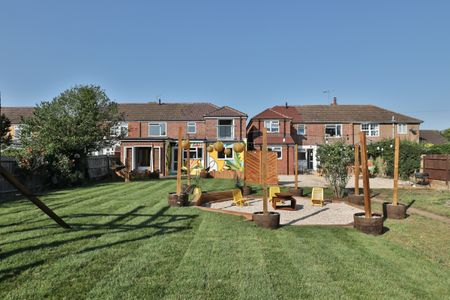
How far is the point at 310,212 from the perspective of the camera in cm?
1139

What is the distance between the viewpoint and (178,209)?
10578mm

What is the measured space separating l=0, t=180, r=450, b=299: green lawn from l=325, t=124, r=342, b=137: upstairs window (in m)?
30.3

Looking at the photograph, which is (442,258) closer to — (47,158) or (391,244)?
(391,244)

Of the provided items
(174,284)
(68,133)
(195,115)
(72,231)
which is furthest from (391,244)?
(195,115)

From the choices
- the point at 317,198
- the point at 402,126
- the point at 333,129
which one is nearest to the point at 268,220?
the point at 317,198

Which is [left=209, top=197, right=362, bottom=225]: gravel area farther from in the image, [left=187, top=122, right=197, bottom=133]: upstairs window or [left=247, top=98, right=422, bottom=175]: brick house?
[left=187, top=122, right=197, bottom=133]: upstairs window

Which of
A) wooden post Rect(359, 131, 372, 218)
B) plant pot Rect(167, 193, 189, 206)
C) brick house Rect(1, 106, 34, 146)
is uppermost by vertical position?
brick house Rect(1, 106, 34, 146)

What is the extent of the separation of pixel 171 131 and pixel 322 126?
17632 millimetres

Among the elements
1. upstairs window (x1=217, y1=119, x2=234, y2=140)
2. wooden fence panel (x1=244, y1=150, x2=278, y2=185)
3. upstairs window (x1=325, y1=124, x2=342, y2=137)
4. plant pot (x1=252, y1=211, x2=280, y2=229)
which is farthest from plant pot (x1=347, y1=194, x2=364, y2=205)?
upstairs window (x1=325, y1=124, x2=342, y2=137)

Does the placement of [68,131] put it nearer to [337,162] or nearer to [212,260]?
[337,162]

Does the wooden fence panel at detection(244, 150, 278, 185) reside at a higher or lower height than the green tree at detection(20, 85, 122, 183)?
lower

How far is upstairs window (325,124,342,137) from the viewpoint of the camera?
3841 cm

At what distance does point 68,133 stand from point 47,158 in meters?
2.76

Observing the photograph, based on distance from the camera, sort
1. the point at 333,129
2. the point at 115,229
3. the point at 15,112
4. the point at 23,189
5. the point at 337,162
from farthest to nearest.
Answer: the point at 15,112
the point at 333,129
the point at 337,162
the point at 115,229
the point at 23,189
